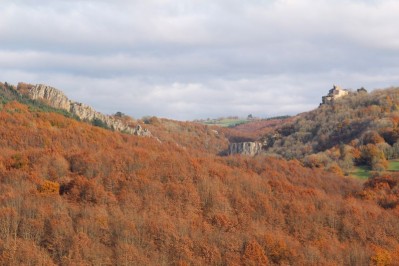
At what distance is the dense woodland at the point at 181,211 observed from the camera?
243ft

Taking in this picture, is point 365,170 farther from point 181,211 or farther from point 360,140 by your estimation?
point 181,211

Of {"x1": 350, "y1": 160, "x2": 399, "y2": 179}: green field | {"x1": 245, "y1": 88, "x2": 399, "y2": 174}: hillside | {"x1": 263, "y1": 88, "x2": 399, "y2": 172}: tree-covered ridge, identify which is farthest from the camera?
{"x1": 263, "y1": 88, "x2": 399, "y2": 172}: tree-covered ridge

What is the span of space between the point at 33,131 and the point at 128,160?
142ft

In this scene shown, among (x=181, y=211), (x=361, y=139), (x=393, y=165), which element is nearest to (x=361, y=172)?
(x=393, y=165)

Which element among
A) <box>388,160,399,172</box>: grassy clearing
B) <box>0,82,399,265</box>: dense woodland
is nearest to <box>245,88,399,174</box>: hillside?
Answer: <box>388,160,399,172</box>: grassy clearing

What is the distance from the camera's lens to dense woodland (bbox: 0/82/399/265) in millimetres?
74125

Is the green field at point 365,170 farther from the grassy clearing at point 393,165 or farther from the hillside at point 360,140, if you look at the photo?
the hillside at point 360,140

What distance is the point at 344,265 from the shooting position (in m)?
72.5

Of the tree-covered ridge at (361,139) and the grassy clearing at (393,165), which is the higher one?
the tree-covered ridge at (361,139)

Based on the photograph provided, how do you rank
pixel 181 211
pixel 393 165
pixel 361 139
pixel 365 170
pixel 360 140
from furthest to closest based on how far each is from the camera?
pixel 360 140 → pixel 361 139 → pixel 365 170 → pixel 393 165 → pixel 181 211

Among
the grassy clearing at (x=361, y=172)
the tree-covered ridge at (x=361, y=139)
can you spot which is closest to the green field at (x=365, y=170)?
the grassy clearing at (x=361, y=172)

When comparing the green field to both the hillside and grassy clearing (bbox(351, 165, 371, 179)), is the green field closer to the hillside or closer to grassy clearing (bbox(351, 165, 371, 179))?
grassy clearing (bbox(351, 165, 371, 179))

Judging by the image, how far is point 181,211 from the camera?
97625 millimetres

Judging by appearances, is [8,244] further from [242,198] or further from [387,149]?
[387,149]
